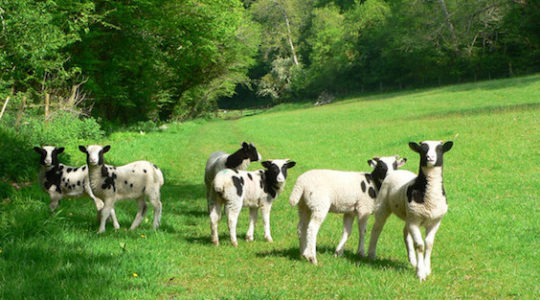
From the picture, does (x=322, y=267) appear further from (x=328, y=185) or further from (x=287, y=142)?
(x=287, y=142)

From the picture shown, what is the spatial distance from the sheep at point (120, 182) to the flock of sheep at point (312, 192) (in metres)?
0.02

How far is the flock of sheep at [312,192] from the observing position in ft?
22.3

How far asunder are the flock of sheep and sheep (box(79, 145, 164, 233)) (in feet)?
0.06

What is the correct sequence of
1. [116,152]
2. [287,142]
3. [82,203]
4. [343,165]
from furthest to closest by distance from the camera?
1. [287,142]
2. [116,152]
3. [343,165]
4. [82,203]

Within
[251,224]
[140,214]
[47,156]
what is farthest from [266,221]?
[47,156]

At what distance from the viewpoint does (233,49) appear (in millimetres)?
50812

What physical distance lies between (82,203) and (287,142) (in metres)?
17.8

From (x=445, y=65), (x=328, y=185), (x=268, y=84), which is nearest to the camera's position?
(x=328, y=185)

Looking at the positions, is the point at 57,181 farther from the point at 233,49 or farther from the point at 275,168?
the point at 233,49

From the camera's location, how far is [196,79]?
167ft

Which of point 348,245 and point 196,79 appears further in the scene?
point 196,79

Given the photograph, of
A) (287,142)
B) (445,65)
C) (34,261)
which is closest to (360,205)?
(34,261)

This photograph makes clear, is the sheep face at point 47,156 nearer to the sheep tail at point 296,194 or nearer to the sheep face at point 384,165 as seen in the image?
the sheep tail at point 296,194

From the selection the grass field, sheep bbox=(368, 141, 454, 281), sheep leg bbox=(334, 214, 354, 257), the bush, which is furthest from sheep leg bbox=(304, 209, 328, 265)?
the bush
